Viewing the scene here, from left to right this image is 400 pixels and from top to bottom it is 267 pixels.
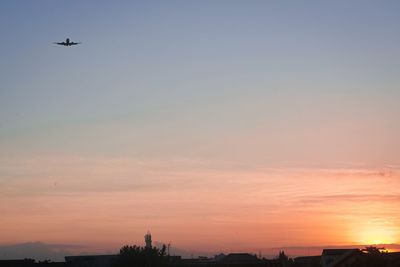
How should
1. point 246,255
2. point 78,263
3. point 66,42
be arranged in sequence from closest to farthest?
point 66,42, point 78,263, point 246,255

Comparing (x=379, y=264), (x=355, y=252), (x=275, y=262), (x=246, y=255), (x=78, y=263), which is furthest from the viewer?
(x=246, y=255)

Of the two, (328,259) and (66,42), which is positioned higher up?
(66,42)

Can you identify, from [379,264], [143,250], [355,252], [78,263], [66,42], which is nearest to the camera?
[379,264]

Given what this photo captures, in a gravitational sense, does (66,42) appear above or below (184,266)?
above

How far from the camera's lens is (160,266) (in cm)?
8738

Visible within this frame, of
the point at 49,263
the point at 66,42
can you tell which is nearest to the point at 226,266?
the point at 49,263

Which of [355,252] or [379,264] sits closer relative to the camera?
[379,264]

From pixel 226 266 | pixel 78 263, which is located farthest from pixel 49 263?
pixel 226 266

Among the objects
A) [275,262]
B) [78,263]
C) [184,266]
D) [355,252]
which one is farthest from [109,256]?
[355,252]

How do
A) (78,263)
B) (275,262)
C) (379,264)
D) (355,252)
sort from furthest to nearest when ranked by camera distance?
(78,263) → (275,262) → (355,252) → (379,264)

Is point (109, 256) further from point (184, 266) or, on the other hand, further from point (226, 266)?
point (226, 266)

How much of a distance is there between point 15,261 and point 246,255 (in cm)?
4858

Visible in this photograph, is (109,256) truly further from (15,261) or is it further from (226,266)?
(226,266)

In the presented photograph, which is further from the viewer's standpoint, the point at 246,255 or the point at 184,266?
the point at 246,255
